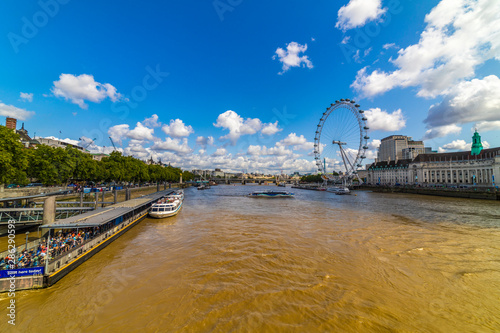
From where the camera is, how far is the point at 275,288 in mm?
11516

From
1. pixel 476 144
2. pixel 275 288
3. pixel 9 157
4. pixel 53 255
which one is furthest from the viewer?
pixel 476 144

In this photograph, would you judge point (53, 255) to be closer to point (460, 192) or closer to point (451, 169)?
point (460, 192)

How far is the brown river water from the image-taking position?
29.1 ft

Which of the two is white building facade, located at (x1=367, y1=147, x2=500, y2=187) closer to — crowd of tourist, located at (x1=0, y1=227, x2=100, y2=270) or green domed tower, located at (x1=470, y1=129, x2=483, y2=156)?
green domed tower, located at (x1=470, y1=129, x2=483, y2=156)

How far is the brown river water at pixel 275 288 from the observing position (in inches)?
350

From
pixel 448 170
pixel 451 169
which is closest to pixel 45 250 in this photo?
pixel 451 169

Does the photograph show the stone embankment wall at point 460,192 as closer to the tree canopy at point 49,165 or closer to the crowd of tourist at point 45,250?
the crowd of tourist at point 45,250

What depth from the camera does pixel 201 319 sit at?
9016mm

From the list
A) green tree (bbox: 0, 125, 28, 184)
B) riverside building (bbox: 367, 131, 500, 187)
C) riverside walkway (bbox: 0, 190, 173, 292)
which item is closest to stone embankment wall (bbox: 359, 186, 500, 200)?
riverside building (bbox: 367, 131, 500, 187)

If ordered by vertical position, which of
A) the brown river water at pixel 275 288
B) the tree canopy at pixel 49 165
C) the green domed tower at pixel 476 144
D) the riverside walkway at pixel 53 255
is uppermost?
the green domed tower at pixel 476 144

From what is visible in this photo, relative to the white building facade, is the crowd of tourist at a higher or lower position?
lower

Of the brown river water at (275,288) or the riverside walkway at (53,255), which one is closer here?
the brown river water at (275,288)

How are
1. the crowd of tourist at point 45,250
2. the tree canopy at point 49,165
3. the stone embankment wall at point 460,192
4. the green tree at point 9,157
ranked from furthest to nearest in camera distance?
the stone embankment wall at point 460,192, the tree canopy at point 49,165, the green tree at point 9,157, the crowd of tourist at point 45,250

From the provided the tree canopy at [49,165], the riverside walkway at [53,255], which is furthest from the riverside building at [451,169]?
the tree canopy at [49,165]
